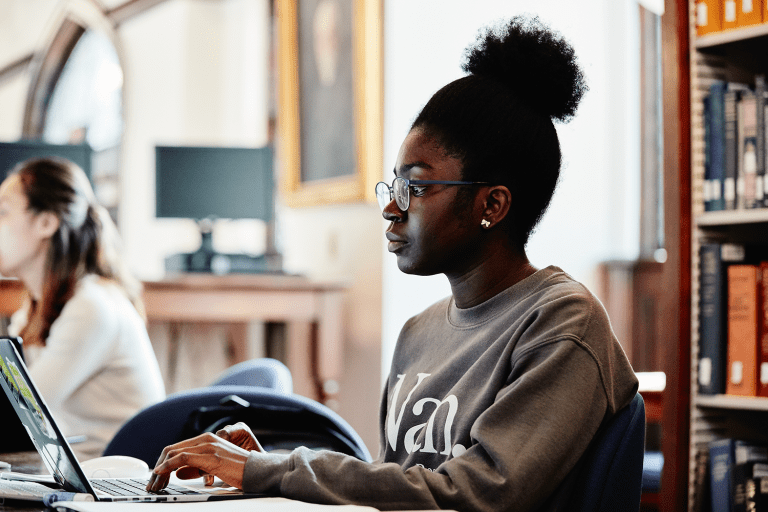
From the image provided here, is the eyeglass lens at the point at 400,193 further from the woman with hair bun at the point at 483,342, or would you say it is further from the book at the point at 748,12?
the book at the point at 748,12

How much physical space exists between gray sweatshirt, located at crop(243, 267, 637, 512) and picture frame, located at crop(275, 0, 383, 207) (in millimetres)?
2112

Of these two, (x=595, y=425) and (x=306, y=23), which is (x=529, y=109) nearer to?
(x=595, y=425)

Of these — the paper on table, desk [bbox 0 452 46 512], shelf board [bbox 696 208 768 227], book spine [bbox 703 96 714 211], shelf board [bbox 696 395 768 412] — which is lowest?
shelf board [bbox 696 395 768 412]

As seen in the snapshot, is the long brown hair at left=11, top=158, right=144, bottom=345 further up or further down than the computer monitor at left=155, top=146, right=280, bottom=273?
further down

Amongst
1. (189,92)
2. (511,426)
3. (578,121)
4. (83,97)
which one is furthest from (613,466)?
(83,97)

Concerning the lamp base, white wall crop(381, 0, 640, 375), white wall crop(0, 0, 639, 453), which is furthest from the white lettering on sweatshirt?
the lamp base

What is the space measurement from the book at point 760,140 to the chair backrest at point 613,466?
109cm

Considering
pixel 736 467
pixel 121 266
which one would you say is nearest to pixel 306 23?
pixel 121 266

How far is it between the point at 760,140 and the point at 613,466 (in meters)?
1.17

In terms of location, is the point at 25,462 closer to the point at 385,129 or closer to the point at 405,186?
the point at 405,186

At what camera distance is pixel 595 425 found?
913 mm

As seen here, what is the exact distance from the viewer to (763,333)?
1838 millimetres

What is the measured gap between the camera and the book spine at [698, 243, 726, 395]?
6.19 feet

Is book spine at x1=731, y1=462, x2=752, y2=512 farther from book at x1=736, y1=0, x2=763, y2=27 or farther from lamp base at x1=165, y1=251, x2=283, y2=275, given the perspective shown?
lamp base at x1=165, y1=251, x2=283, y2=275
